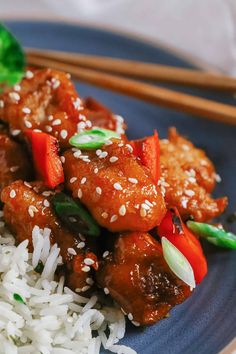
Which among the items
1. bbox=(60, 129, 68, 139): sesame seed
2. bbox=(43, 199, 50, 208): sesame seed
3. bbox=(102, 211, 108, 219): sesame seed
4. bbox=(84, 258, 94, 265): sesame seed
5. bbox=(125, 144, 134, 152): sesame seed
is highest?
bbox=(125, 144, 134, 152): sesame seed

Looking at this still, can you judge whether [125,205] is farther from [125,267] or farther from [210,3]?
[210,3]

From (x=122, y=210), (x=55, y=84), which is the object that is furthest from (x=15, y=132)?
(x=122, y=210)

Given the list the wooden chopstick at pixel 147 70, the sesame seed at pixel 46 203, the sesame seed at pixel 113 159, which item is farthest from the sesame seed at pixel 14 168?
the wooden chopstick at pixel 147 70

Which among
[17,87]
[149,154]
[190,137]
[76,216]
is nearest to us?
[76,216]

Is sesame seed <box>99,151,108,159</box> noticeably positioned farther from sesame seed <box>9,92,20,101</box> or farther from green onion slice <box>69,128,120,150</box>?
sesame seed <box>9,92,20,101</box>

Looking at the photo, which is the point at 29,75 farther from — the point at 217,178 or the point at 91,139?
the point at 217,178

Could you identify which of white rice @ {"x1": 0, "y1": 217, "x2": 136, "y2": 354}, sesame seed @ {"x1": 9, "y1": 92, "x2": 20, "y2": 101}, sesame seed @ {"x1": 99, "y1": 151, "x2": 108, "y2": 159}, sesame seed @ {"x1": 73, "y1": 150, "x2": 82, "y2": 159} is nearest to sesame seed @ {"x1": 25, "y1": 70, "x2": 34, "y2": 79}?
sesame seed @ {"x1": 9, "y1": 92, "x2": 20, "y2": 101}

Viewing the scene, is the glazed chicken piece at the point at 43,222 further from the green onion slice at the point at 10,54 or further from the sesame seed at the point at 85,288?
the green onion slice at the point at 10,54
